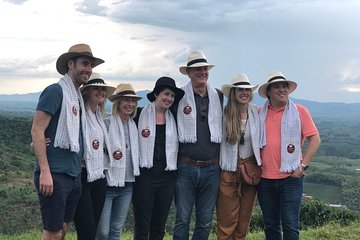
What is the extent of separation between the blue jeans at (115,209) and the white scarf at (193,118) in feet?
2.57

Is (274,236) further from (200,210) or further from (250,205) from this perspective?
(200,210)

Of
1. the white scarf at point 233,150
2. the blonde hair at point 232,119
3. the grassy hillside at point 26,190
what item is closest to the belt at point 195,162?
the white scarf at point 233,150

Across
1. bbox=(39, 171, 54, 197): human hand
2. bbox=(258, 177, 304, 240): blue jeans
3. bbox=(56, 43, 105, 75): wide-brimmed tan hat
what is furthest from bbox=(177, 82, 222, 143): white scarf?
bbox=(39, 171, 54, 197): human hand

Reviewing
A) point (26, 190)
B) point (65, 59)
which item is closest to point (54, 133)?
point (65, 59)

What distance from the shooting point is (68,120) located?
11.6 feet

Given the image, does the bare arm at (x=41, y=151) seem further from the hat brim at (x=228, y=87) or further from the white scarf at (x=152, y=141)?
the hat brim at (x=228, y=87)

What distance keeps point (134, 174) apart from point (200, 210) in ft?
2.69

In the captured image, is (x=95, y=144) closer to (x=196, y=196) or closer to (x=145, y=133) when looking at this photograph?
(x=145, y=133)

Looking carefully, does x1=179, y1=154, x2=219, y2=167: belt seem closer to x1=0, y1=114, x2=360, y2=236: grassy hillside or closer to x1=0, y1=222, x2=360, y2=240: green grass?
x1=0, y1=222, x2=360, y2=240: green grass

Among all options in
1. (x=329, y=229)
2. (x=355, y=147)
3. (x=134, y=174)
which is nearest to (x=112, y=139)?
(x=134, y=174)

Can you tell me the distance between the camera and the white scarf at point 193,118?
4.40 meters

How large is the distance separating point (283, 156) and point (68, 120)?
86.3 inches

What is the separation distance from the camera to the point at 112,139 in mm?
4301

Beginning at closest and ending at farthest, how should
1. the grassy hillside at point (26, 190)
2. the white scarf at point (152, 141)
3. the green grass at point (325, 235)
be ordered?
the white scarf at point (152, 141) → the green grass at point (325, 235) → the grassy hillside at point (26, 190)
